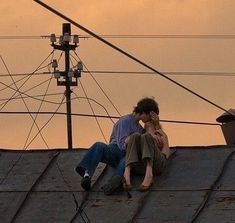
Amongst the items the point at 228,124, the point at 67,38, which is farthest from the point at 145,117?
the point at 67,38

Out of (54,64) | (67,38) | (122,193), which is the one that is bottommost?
(54,64)

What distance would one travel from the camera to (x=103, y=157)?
1173 centimetres

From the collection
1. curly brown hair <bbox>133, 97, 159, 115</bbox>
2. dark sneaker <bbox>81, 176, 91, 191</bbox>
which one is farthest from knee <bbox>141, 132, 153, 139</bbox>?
dark sneaker <bbox>81, 176, 91, 191</bbox>

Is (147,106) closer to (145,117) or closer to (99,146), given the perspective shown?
(145,117)

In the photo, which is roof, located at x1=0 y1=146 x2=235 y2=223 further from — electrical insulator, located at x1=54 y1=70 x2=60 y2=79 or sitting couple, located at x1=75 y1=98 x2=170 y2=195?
electrical insulator, located at x1=54 y1=70 x2=60 y2=79

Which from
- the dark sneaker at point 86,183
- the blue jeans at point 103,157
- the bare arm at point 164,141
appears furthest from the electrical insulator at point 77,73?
the dark sneaker at point 86,183

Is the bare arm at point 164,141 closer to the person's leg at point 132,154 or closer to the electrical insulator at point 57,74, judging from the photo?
the person's leg at point 132,154

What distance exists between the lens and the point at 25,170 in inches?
496

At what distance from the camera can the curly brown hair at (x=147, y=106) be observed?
11734 mm

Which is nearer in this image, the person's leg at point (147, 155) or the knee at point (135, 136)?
the person's leg at point (147, 155)

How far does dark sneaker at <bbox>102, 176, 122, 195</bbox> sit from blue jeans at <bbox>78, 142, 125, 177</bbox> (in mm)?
91

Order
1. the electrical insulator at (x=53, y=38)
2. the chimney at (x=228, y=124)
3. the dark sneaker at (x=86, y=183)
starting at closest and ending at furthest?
the dark sneaker at (x=86, y=183) < the chimney at (x=228, y=124) < the electrical insulator at (x=53, y=38)

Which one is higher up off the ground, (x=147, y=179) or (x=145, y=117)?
(x=145, y=117)

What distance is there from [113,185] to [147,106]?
3.10ft
